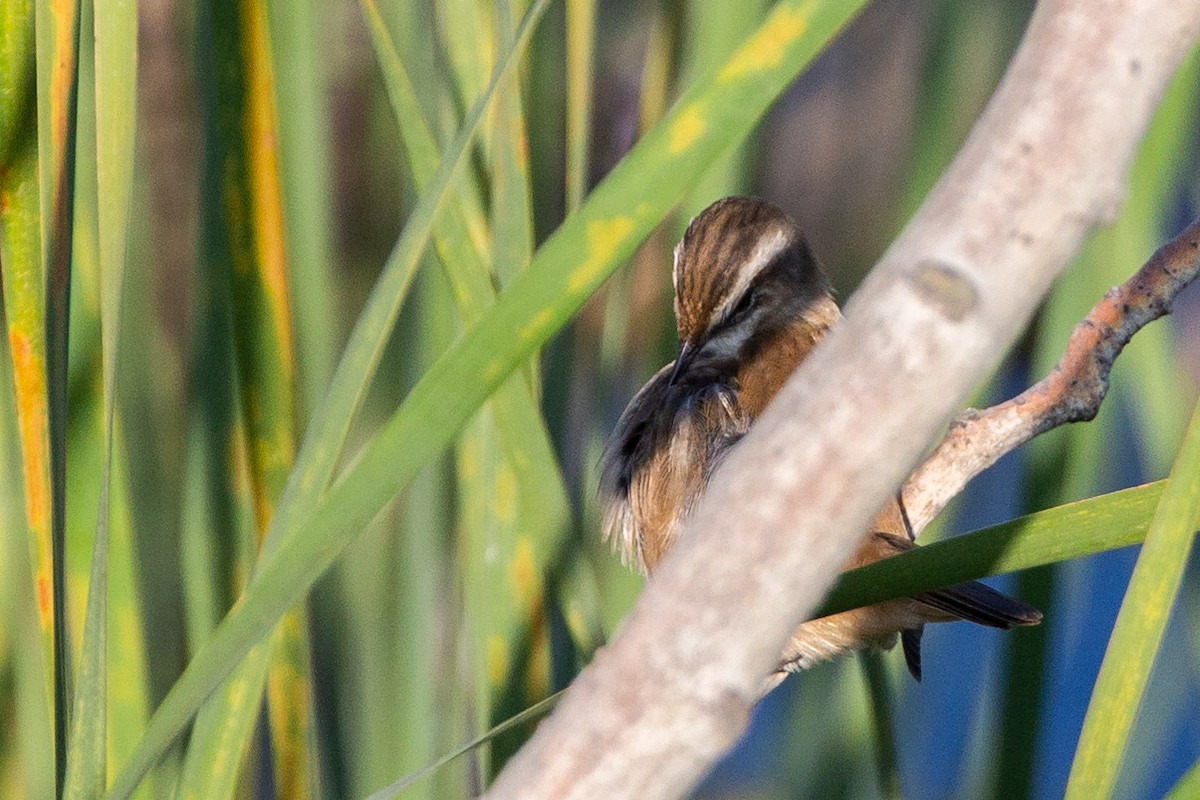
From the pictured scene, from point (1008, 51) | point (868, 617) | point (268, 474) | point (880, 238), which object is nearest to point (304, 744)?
point (268, 474)

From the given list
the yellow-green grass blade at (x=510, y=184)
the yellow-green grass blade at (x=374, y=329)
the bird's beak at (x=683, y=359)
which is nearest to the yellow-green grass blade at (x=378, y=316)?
the yellow-green grass blade at (x=374, y=329)

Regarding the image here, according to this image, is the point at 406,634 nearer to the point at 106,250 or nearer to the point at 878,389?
the point at 106,250

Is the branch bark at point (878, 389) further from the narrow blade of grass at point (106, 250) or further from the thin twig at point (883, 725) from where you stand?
the thin twig at point (883, 725)

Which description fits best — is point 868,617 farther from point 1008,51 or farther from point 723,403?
point 1008,51

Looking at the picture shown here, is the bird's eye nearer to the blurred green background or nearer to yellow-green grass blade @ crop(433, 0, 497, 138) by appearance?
the blurred green background

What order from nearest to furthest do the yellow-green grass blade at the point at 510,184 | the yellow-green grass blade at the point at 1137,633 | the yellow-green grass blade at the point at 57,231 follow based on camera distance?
the yellow-green grass blade at the point at 1137,633 → the yellow-green grass blade at the point at 57,231 → the yellow-green grass blade at the point at 510,184

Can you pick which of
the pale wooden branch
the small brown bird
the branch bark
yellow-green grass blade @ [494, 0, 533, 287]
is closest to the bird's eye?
the small brown bird
